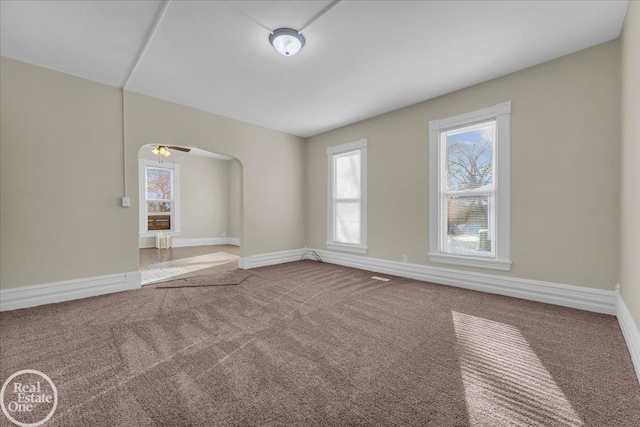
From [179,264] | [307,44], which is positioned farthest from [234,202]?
[307,44]

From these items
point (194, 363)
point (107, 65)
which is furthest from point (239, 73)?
point (194, 363)

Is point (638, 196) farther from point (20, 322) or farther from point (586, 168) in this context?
point (20, 322)

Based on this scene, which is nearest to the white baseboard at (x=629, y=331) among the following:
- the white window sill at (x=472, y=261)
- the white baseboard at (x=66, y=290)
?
the white window sill at (x=472, y=261)

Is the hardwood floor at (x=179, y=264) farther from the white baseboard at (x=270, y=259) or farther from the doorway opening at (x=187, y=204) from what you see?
the white baseboard at (x=270, y=259)

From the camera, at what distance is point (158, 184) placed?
25.2ft

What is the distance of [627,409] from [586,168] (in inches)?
90.8

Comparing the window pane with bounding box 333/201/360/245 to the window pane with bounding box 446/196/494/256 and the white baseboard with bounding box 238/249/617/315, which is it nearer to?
the white baseboard with bounding box 238/249/617/315

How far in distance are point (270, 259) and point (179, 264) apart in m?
1.88

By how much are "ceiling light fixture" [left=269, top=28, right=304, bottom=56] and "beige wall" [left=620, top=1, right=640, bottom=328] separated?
2.48 m

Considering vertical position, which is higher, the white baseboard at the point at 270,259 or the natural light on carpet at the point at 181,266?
the white baseboard at the point at 270,259

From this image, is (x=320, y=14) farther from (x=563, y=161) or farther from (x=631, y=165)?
(x=563, y=161)

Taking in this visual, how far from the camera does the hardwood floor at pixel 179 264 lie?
4355 millimetres

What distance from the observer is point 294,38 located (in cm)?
241

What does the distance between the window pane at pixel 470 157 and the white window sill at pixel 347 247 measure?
5.89 feet
